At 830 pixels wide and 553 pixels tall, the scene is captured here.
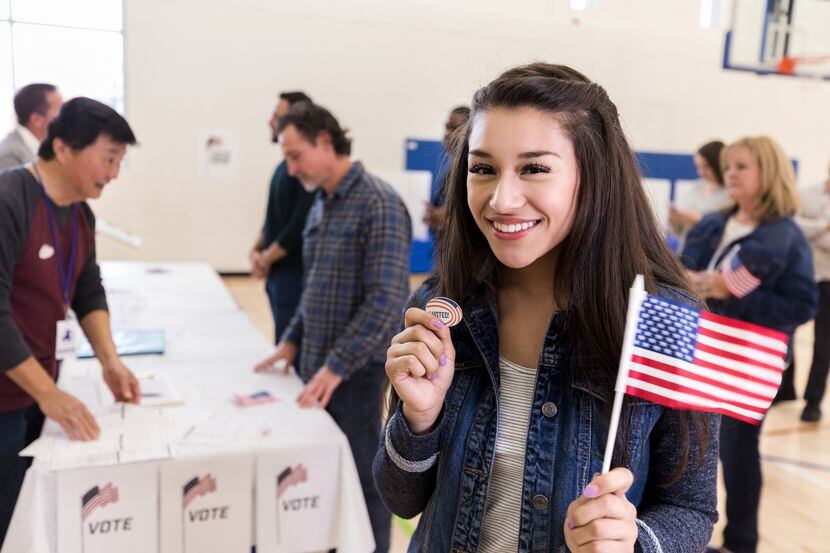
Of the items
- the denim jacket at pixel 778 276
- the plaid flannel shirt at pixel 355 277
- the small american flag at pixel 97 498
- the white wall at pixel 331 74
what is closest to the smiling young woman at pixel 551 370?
the small american flag at pixel 97 498

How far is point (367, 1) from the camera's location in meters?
8.59

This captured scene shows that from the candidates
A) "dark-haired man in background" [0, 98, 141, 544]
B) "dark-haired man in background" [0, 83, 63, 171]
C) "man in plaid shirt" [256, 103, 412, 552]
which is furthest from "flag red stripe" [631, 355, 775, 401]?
"dark-haired man in background" [0, 83, 63, 171]

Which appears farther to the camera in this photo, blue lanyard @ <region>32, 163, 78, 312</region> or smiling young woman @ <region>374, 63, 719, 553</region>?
blue lanyard @ <region>32, 163, 78, 312</region>

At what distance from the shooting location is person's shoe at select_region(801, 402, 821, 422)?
4590mm

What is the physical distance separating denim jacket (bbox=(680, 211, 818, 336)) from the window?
715 centimetres

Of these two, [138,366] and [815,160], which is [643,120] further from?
[138,366]

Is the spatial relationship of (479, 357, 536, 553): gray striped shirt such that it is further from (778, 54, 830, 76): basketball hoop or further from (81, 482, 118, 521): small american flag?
(778, 54, 830, 76): basketball hoop

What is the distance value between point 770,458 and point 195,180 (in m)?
6.99

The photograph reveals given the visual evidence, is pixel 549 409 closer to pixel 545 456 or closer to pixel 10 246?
pixel 545 456

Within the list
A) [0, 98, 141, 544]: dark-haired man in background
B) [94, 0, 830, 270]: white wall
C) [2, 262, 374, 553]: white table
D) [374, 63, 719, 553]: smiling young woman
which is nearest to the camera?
[374, 63, 719, 553]: smiling young woman

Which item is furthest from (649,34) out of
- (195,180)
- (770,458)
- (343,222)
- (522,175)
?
(522,175)

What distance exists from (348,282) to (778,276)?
1.71 metres

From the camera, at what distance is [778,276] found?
266 centimetres

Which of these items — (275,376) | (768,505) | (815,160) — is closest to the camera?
(275,376)
